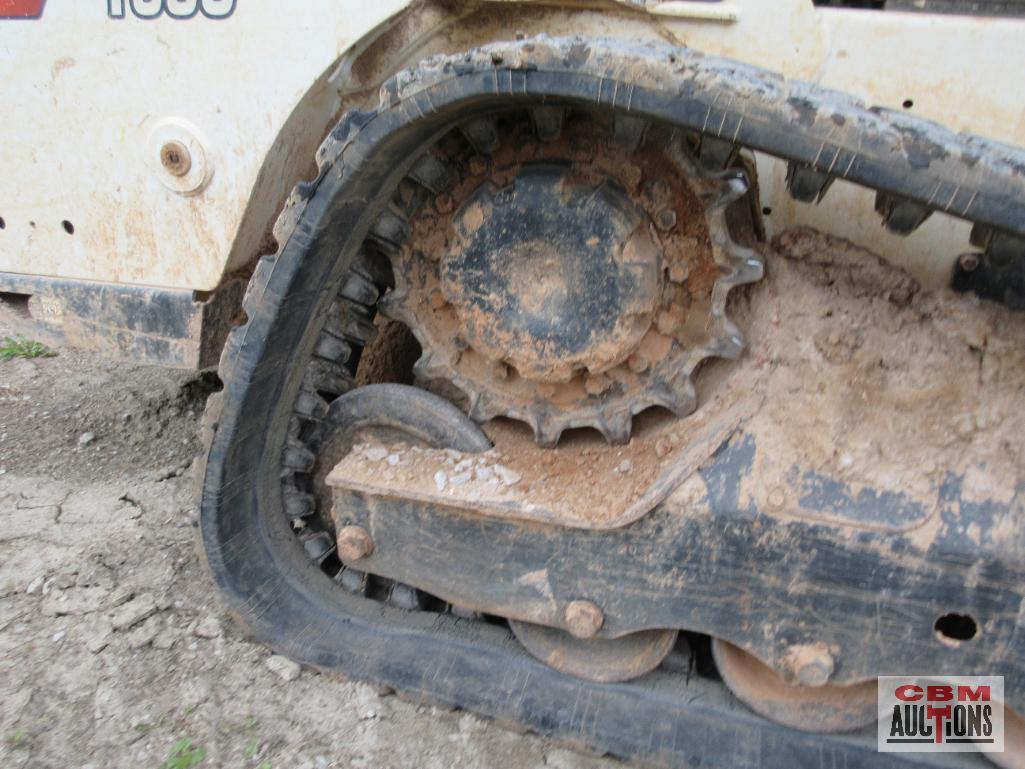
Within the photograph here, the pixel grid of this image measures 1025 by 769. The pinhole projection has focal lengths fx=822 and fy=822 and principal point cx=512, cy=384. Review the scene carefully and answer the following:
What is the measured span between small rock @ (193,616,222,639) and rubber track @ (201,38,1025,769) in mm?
182

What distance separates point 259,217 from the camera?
155cm

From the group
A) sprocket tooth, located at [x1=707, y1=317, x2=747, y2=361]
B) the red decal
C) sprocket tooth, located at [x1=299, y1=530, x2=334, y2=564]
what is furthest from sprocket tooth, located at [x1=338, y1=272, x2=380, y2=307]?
the red decal

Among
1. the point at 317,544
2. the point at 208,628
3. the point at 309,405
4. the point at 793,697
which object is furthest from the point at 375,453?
the point at 793,697

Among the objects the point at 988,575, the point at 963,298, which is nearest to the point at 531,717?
the point at 988,575

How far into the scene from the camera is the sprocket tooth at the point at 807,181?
1.11 meters

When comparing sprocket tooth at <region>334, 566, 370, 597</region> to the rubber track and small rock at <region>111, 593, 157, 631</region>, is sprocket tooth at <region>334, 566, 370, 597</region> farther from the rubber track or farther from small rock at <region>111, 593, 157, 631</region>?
small rock at <region>111, 593, 157, 631</region>

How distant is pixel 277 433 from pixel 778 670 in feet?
3.37

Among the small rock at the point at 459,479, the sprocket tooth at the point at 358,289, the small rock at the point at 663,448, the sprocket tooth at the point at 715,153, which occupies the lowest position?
the small rock at the point at 459,479

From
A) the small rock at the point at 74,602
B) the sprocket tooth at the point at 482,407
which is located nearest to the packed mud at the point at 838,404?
the sprocket tooth at the point at 482,407

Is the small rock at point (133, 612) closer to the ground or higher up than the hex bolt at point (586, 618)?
closer to the ground

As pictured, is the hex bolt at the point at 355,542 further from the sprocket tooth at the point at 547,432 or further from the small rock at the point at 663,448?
the small rock at the point at 663,448

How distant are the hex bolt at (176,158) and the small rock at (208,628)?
3.35 ft

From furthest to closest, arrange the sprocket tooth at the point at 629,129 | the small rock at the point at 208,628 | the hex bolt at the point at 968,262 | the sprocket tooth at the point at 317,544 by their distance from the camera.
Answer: the small rock at the point at 208,628
the sprocket tooth at the point at 317,544
the hex bolt at the point at 968,262
the sprocket tooth at the point at 629,129

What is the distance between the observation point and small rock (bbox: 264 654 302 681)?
1.78 m
